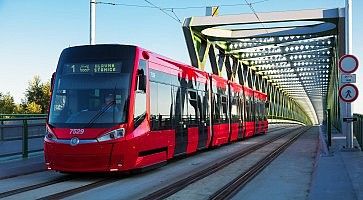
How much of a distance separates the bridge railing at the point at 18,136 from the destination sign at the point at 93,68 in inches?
134

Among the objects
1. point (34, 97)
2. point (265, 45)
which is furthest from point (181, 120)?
point (34, 97)

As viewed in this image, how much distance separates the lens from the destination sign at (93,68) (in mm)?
12219

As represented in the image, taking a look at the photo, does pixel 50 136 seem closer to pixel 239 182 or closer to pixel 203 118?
pixel 239 182

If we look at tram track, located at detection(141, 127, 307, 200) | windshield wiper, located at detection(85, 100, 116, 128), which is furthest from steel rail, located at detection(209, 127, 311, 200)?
windshield wiper, located at detection(85, 100, 116, 128)

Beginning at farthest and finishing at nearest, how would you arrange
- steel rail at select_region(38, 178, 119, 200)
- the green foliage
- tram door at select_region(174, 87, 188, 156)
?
the green foliage → tram door at select_region(174, 87, 188, 156) → steel rail at select_region(38, 178, 119, 200)

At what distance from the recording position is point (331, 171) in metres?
11.9

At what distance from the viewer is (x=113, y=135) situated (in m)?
11.5

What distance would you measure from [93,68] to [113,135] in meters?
1.82

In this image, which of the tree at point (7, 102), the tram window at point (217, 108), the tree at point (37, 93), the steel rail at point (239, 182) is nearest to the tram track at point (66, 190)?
the steel rail at point (239, 182)

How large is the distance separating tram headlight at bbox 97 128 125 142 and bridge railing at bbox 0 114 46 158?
14.5 ft

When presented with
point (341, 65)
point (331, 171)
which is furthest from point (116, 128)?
point (341, 65)

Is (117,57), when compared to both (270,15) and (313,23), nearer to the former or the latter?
(270,15)

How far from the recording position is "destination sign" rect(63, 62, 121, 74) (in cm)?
1222

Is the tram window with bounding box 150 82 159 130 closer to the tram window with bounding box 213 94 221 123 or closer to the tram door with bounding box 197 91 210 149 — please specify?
the tram door with bounding box 197 91 210 149
